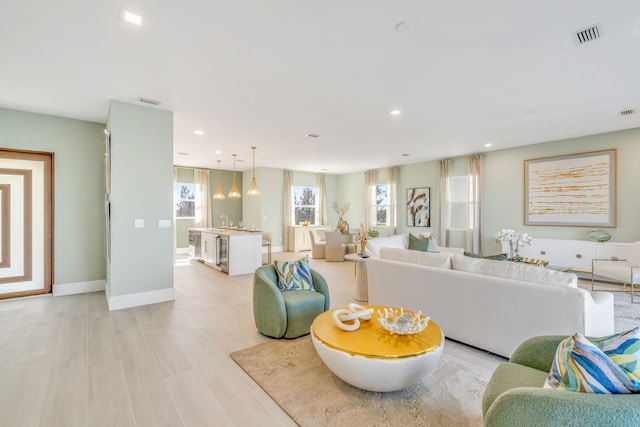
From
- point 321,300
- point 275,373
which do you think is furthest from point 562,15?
point 275,373

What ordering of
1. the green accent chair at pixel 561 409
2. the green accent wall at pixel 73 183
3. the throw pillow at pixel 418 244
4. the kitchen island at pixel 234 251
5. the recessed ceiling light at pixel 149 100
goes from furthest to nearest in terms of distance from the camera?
the kitchen island at pixel 234 251, the throw pillow at pixel 418 244, the green accent wall at pixel 73 183, the recessed ceiling light at pixel 149 100, the green accent chair at pixel 561 409

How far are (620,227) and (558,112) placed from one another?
2.87 meters

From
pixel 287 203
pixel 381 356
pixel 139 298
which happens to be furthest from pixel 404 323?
pixel 287 203

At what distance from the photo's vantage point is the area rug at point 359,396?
195 centimetres

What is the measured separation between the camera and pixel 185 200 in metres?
10.0

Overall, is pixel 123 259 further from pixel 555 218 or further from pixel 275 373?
pixel 555 218

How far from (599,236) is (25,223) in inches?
394

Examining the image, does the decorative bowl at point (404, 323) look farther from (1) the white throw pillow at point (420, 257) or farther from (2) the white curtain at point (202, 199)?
(2) the white curtain at point (202, 199)

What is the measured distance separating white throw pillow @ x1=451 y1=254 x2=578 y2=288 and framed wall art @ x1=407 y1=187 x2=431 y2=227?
5747mm

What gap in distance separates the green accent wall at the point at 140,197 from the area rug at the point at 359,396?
7.94 feet

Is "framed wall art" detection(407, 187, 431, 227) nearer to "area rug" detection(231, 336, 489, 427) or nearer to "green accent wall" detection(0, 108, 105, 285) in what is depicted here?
"area rug" detection(231, 336, 489, 427)

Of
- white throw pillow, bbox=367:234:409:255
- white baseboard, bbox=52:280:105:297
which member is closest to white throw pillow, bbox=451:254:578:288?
white throw pillow, bbox=367:234:409:255

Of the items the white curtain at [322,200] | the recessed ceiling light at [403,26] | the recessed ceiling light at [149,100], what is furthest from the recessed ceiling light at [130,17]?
the white curtain at [322,200]

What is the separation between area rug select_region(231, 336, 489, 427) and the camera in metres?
1.95
